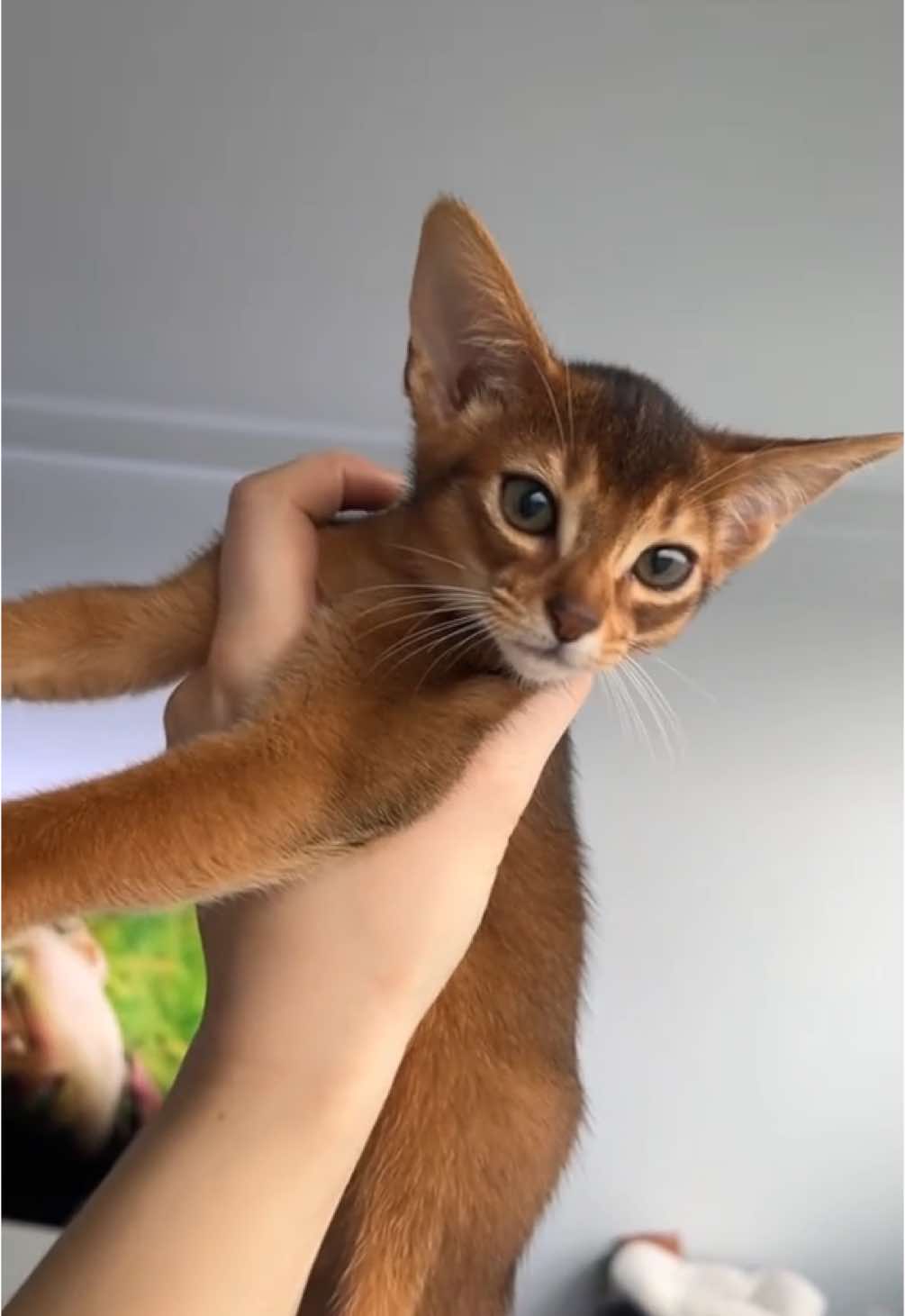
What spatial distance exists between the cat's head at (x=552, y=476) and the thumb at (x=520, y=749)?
0.03 meters

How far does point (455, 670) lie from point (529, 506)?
13cm

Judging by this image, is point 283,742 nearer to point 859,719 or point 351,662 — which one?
point 351,662

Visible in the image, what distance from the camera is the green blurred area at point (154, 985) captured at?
1947mm

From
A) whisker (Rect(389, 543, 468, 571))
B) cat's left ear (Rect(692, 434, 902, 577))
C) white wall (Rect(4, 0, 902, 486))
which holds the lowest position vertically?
whisker (Rect(389, 543, 468, 571))

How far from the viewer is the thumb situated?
2.70ft

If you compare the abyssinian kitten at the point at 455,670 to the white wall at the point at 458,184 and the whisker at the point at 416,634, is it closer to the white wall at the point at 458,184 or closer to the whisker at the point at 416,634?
the whisker at the point at 416,634

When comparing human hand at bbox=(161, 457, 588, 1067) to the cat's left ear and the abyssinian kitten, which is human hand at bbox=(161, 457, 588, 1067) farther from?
the cat's left ear

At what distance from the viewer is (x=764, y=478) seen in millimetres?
937

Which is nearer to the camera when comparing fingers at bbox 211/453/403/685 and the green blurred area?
fingers at bbox 211/453/403/685

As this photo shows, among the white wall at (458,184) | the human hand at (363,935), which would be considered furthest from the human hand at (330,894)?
the white wall at (458,184)

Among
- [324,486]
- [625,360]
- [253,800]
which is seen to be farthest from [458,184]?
[253,800]

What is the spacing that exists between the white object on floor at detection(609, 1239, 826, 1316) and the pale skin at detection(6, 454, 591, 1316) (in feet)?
4.31

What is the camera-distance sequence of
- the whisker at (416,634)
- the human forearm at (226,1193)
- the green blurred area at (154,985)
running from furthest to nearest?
1. the green blurred area at (154,985)
2. the whisker at (416,634)
3. the human forearm at (226,1193)

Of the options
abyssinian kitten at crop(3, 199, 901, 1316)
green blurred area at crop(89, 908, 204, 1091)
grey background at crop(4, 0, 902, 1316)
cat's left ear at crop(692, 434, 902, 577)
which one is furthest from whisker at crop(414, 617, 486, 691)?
green blurred area at crop(89, 908, 204, 1091)
